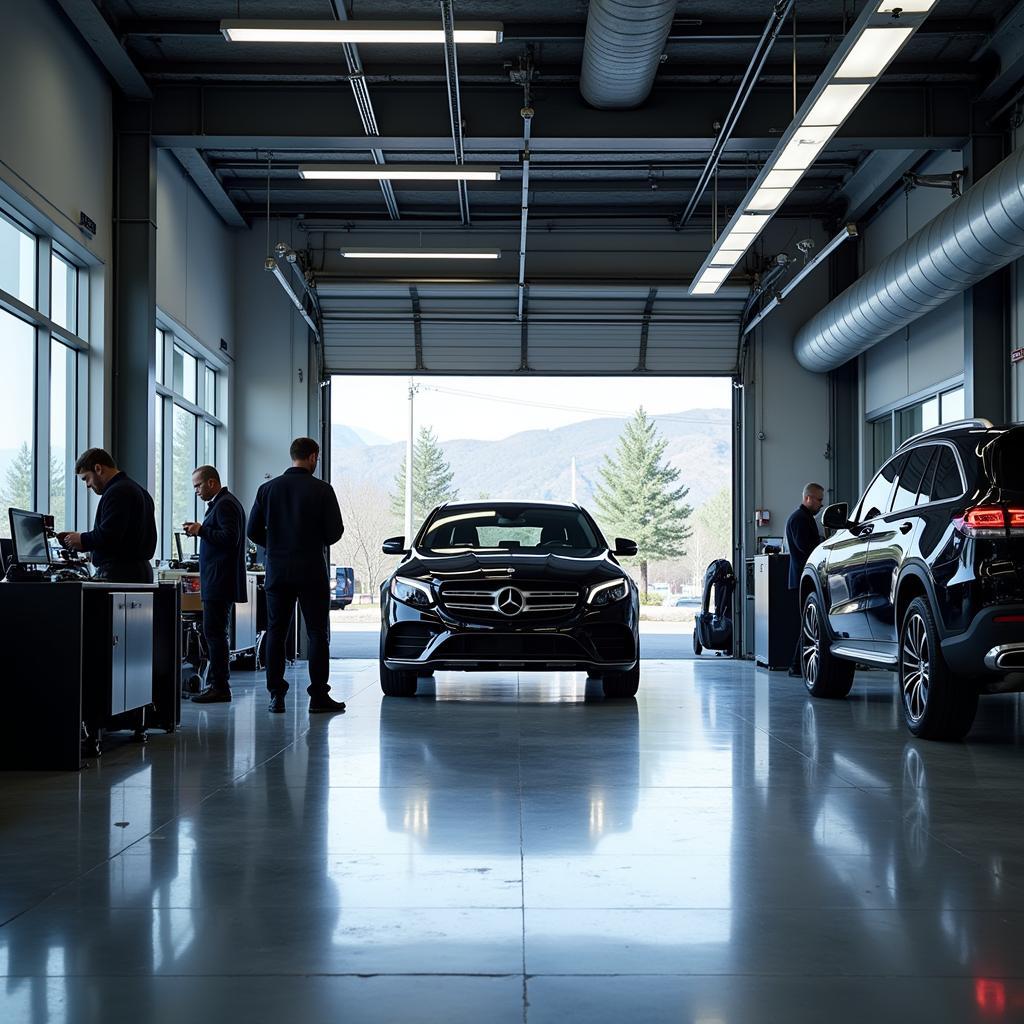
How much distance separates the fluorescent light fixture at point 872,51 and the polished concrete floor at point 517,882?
13.7ft

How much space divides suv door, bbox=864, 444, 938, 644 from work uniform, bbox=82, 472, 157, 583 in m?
4.51

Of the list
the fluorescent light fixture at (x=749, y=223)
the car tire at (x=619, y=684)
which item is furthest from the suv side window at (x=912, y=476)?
the fluorescent light fixture at (x=749, y=223)

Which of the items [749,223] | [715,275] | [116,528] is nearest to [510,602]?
[116,528]

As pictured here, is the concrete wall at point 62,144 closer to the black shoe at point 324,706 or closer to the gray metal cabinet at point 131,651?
the gray metal cabinet at point 131,651

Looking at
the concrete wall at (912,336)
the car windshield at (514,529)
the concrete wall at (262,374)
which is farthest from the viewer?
the concrete wall at (262,374)

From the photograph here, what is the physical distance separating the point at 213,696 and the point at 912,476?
528cm

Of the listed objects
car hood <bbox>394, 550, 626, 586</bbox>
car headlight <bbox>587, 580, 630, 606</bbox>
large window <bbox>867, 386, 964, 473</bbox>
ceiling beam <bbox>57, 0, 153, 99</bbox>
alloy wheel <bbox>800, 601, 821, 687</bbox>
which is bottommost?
alloy wheel <bbox>800, 601, 821, 687</bbox>

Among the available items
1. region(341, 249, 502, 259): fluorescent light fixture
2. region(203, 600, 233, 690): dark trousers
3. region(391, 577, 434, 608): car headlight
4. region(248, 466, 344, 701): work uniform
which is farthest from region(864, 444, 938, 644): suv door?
region(341, 249, 502, 259): fluorescent light fixture

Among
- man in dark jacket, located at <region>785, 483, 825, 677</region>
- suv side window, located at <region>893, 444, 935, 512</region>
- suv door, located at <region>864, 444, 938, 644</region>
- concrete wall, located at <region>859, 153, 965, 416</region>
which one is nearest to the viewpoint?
suv door, located at <region>864, 444, 938, 644</region>

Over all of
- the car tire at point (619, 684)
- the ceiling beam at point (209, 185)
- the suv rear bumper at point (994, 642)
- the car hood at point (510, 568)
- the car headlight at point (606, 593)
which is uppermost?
the ceiling beam at point (209, 185)

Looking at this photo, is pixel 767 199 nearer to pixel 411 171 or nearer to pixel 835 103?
pixel 835 103

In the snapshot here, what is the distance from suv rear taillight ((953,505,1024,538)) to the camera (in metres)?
6.40

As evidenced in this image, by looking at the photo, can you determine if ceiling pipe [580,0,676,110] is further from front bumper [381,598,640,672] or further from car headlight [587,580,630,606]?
front bumper [381,598,640,672]

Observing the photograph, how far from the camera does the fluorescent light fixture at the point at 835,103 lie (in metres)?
8.45
